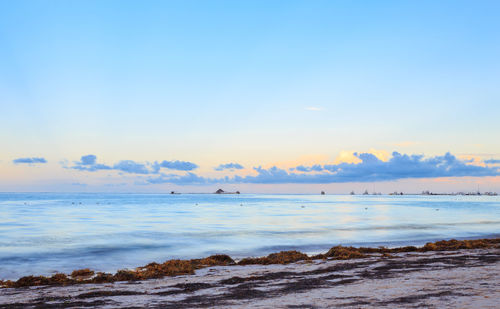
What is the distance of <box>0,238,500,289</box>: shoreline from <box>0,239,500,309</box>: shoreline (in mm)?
724

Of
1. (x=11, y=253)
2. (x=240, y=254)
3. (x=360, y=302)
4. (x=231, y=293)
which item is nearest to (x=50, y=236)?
(x=11, y=253)

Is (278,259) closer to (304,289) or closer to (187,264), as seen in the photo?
(187,264)

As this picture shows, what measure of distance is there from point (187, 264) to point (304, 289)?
7160mm

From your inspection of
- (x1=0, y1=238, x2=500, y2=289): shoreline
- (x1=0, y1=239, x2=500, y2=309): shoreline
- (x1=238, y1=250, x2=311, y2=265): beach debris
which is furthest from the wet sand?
(x1=238, y1=250, x2=311, y2=265): beach debris

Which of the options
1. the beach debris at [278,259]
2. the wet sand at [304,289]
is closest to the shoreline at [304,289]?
the wet sand at [304,289]

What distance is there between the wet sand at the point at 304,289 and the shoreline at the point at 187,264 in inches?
32.7

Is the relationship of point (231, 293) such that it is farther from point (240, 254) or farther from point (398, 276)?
point (240, 254)

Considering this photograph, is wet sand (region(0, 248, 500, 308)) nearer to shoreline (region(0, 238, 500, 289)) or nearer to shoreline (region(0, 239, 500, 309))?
shoreline (region(0, 239, 500, 309))

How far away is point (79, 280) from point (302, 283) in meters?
7.85

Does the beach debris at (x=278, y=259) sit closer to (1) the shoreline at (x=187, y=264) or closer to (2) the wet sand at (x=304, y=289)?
(1) the shoreline at (x=187, y=264)

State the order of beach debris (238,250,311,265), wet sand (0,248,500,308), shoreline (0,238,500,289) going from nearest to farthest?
wet sand (0,248,500,308), shoreline (0,238,500,289), beach debris (238,250,311,265)

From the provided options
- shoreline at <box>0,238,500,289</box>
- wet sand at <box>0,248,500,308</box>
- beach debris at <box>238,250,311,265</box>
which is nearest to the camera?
wet sand at <box>0,248,500,308</box>

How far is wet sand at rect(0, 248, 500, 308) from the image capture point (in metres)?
9.39

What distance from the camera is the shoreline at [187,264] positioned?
47.6 feet
